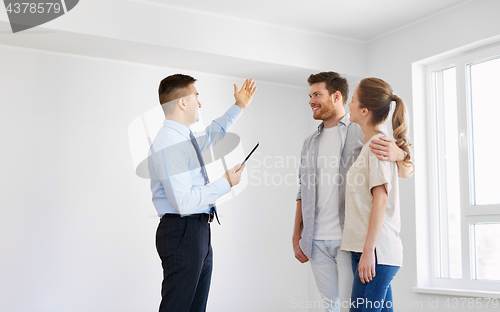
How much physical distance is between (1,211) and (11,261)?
350 millimetres

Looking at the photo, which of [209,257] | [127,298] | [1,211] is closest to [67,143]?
[1,211]

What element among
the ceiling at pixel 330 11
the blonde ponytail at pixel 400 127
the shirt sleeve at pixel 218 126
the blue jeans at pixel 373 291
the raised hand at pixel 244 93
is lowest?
the blue jeans at pixel 373 291

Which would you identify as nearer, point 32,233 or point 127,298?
point 32,233

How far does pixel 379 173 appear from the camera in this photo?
1.92 m

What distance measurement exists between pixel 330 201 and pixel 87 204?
83.7 inches

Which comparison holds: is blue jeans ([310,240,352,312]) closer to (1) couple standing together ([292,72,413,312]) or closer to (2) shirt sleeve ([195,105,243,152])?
(1) couple standing together ([292,72,413,312])

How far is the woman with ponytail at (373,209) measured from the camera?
1873 millimetres

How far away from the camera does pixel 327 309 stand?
7.22 ft

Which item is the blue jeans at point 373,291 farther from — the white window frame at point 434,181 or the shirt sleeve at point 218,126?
the white window frame at point 434,181

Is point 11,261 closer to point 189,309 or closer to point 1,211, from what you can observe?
point 1,211

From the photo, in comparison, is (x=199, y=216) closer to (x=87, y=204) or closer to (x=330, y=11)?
(x=87, y=204)

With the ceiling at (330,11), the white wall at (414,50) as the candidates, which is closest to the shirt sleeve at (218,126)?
the ceiling at (330,11)

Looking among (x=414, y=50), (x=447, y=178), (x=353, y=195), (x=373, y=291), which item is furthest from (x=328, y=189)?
(x=414, y=50)

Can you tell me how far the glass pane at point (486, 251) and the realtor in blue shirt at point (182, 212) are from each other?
80.5 inches
